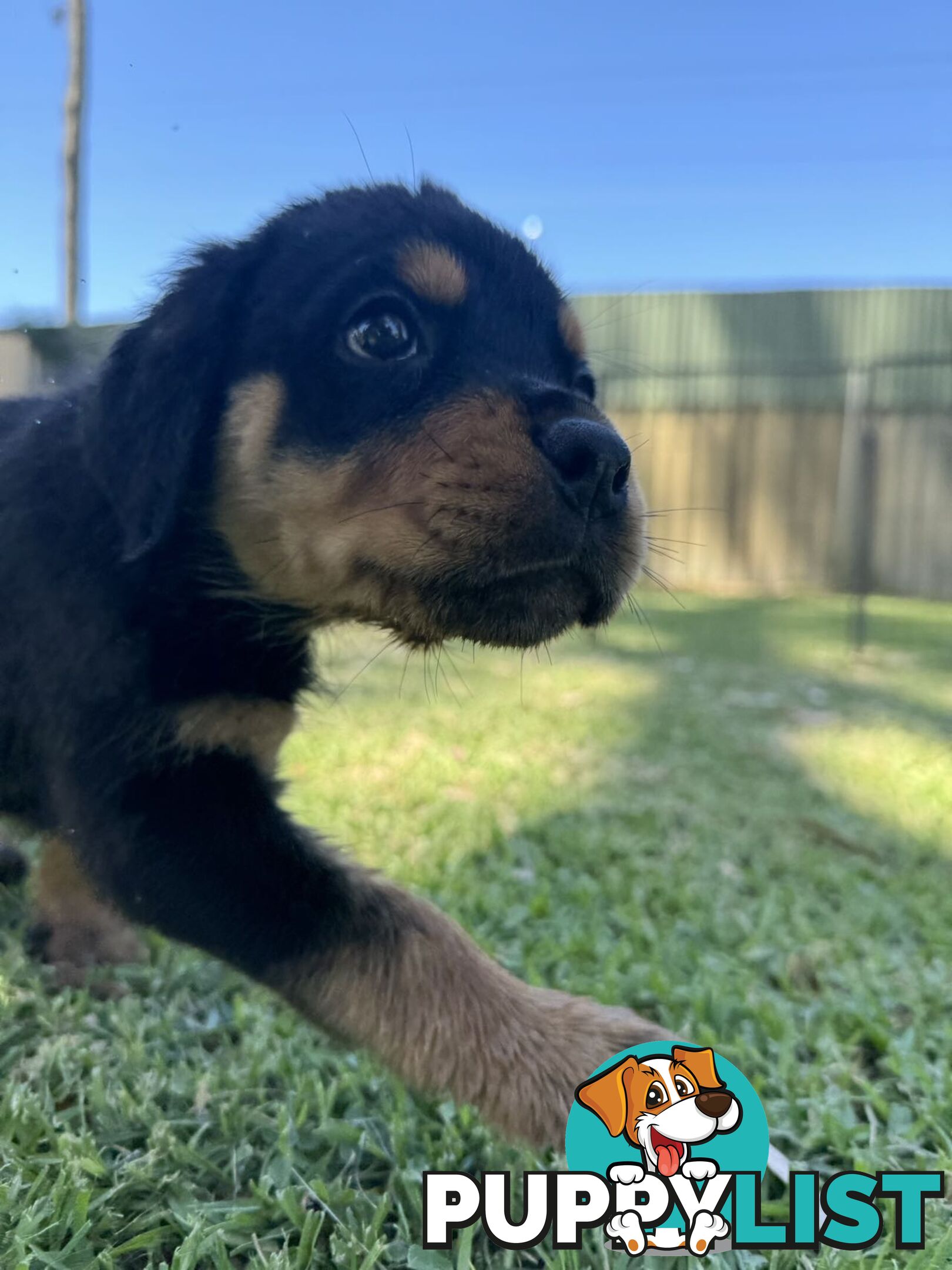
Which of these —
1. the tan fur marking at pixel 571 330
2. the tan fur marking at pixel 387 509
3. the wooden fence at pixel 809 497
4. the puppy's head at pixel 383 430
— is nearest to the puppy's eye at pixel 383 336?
the puppy's head at pixel 383 430

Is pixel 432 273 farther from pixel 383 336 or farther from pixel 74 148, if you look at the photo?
pixel 74 148

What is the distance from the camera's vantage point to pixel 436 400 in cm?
122

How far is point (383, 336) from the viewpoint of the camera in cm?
128

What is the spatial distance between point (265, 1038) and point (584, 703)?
292 centimetres

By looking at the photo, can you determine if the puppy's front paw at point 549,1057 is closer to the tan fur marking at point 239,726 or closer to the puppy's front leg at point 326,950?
the puppy's front leg at point 326,950

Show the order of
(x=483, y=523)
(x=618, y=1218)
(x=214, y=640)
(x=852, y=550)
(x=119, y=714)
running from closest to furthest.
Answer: (x=618, y=1218) < (x=483, y=523) < (x=119, y=714) < (x=214, y=640) < (x=852, y=550)

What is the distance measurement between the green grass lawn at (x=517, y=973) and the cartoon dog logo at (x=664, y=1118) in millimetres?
211

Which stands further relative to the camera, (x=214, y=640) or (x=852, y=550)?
(x=852, y=550)

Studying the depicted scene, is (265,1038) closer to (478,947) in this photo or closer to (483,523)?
(478,947)

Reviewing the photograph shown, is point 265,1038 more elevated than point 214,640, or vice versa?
point 214,640

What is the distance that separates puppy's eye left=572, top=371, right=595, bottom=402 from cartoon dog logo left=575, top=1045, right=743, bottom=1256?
1078mm

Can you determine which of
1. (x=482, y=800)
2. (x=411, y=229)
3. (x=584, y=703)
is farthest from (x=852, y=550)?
(x=411, y=229)

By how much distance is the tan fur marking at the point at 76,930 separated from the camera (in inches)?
64.1

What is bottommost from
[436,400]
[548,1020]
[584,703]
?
[584,703]
